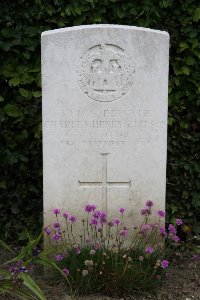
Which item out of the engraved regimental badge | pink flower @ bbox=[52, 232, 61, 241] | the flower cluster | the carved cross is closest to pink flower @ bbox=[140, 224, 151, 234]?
the flower cluster

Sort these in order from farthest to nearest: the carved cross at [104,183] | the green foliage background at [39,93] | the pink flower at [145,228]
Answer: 1. the green foliage background at [39,93]
2. the carved cross at [104,183]
3. the pink flower at [145,228]

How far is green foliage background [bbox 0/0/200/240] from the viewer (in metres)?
4.27

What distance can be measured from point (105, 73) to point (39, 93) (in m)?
0.95

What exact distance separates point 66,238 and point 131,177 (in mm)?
673

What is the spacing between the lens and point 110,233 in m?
3.78

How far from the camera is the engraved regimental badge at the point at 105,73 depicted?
3525 mm

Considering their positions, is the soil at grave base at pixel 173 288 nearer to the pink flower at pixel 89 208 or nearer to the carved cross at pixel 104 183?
the pink flower at pixel 89 208

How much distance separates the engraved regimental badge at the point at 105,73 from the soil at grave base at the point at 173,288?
4.54 feet

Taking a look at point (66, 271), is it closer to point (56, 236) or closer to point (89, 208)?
point (56, 236)

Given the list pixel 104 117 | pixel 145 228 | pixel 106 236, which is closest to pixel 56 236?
pixel 106 236

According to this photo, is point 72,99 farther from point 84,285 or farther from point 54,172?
point 84,285

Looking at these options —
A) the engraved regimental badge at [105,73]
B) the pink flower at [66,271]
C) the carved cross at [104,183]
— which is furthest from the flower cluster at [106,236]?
the engraved regimental badge at [105,73]

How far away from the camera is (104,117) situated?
3607mm

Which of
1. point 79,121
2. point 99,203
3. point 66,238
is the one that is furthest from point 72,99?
point 66,238
